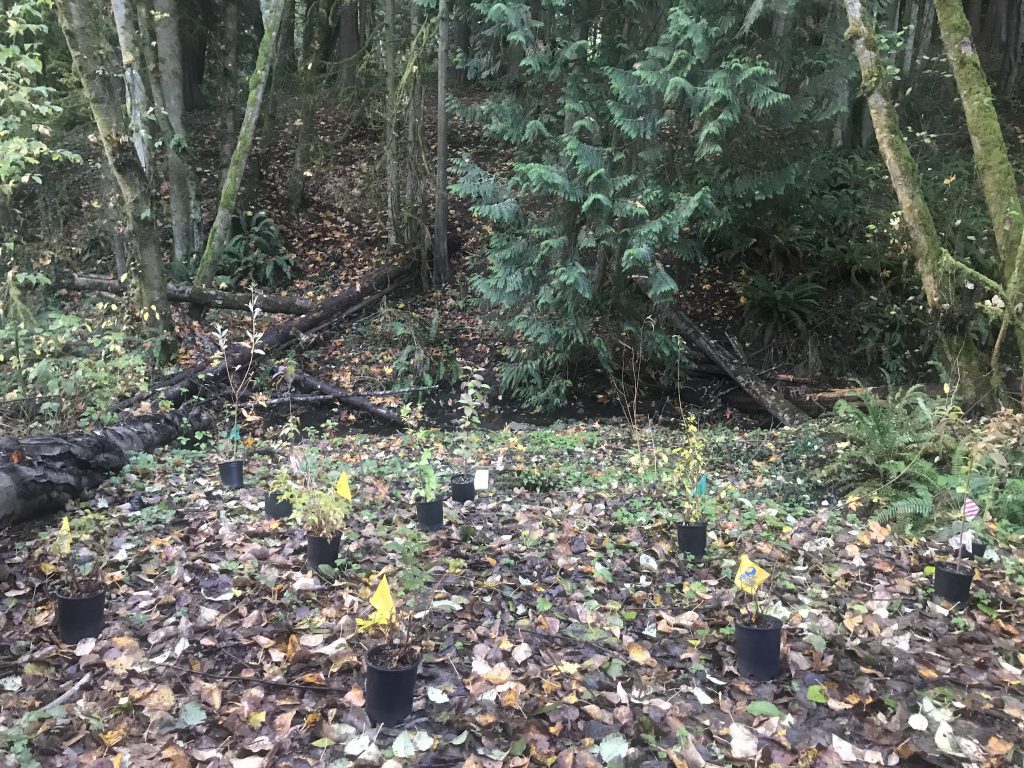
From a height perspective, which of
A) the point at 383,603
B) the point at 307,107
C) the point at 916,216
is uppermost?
the point at 307,107

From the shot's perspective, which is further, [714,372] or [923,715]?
[714,372]

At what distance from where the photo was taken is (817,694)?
270cm

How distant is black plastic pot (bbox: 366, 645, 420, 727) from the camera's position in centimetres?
238

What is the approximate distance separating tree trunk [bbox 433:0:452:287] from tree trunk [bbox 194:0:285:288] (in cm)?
257

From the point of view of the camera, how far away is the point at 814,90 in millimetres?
8430

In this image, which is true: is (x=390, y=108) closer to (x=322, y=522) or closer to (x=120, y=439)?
(x=120, y=439)

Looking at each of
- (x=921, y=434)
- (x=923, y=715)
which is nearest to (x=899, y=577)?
(x=923, y=715)

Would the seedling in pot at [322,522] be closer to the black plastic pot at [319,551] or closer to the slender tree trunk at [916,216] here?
the black plastic pot at [319,551]

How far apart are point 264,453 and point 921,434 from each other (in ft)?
19.1

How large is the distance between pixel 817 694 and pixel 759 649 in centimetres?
27

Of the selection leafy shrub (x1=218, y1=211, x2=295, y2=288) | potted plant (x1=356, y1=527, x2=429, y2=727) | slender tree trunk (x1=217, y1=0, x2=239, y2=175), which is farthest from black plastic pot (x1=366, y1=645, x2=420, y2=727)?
slender tree trunk (x1=217, y1=0, x2=239, y2=175)

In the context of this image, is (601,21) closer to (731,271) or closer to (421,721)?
(731,271)

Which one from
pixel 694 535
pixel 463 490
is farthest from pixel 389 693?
pixel 463 490

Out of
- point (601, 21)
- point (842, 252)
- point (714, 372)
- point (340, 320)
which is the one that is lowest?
point (714, 372)
